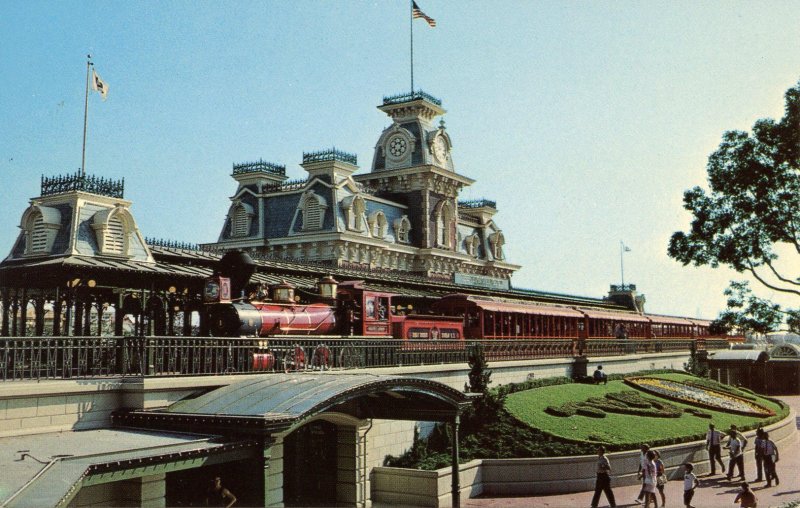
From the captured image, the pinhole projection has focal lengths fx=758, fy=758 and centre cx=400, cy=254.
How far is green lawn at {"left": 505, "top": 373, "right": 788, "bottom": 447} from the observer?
1065 inches

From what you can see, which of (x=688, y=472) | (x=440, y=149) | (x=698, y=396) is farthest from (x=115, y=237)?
(x=440, y=149)

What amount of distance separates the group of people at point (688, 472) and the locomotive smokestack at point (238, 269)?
12.8m

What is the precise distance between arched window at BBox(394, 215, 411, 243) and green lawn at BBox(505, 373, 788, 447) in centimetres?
2680

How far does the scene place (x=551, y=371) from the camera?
37625 millimetres

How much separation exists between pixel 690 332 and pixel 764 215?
49074 millimetres

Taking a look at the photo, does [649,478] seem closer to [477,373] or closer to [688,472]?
[688,472]

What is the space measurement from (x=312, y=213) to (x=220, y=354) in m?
31.5

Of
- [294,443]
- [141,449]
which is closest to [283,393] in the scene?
[141,449]

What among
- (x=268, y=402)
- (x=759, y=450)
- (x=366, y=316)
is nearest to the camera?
(x=268, y=402)

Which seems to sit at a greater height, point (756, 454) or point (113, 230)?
point (113, 230)

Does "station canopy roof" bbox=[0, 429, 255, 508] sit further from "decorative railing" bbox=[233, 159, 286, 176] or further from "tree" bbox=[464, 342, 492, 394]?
"decorative railing" bbox=[233, 159, 286, 176]

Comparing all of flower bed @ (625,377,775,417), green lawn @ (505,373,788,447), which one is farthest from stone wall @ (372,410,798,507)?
flower bed @ (625,377,775,417)

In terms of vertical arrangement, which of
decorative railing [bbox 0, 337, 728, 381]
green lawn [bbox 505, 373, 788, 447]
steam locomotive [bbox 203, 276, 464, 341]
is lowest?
green lawn [bbox 505, 373, 788, 447]

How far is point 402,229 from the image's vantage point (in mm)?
61219
